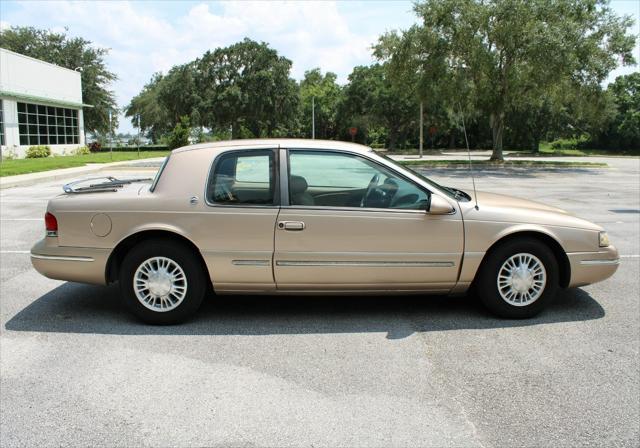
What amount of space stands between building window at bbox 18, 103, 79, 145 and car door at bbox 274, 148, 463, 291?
128ft

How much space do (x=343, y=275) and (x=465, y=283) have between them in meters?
1.07

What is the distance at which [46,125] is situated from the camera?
4175 cm

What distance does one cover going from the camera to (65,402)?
3.50 meters

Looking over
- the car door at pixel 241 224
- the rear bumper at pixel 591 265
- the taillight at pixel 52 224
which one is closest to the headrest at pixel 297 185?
the car door at pixel 241 224

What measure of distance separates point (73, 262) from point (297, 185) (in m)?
2.03

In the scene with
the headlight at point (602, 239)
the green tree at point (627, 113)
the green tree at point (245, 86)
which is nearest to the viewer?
the headlight at point (602, 239)

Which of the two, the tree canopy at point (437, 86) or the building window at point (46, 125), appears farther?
the building window at point (46, 125)

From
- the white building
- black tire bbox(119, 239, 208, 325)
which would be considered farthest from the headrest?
the white building

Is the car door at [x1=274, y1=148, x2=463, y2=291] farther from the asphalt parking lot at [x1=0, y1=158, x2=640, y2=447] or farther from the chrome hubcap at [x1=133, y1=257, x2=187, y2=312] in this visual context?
the chrome hubcap at [x1=133, y1=257, x2=187, y2=312]

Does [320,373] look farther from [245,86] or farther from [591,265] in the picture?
[245,86]

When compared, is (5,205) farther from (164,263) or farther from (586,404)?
(586,404)

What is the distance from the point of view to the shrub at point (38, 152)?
37.5m

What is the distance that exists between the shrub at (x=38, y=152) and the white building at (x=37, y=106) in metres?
0.66

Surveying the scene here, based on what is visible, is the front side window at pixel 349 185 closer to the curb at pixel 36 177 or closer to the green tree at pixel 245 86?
the curb at pixel 36 177
